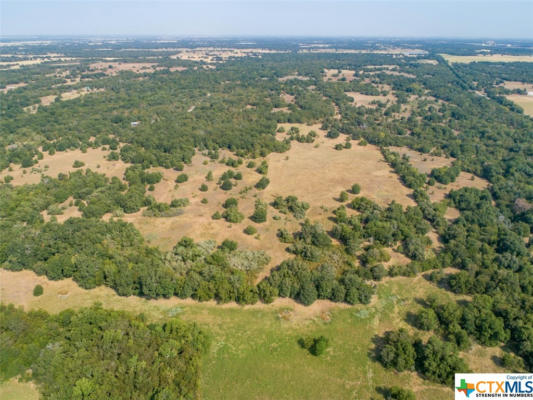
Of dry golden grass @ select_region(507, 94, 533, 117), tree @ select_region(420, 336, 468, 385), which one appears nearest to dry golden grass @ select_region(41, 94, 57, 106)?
tree @ select_region(420, 336, 468, 385)

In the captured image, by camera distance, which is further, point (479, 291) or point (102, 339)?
point (479, 291)

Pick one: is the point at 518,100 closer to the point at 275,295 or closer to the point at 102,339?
the point at 275,295

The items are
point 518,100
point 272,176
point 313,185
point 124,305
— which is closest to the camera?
point 124,305

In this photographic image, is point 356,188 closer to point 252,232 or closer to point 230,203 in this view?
point 252,232

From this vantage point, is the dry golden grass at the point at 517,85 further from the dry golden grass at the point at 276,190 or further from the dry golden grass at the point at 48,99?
the dry golden grass at the point at 48,99

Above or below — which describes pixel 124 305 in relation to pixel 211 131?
below

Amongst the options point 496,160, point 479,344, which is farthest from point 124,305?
point 496,160

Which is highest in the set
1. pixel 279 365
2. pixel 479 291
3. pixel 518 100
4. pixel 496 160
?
pixel 518 100
